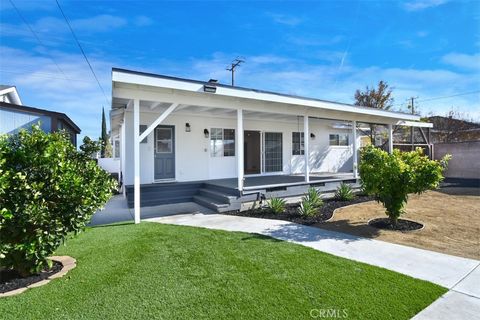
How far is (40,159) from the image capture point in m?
3.36

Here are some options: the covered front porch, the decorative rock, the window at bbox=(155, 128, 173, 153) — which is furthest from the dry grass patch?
the window at bbox=(155, 128, 173, 153)

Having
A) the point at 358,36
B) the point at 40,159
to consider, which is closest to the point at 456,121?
the point at 358,36

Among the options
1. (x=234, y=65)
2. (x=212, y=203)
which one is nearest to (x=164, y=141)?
(x=212, y=203)

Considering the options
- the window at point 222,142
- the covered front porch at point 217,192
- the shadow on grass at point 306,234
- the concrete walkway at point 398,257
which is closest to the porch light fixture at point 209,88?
the covered front porch at point 217,192

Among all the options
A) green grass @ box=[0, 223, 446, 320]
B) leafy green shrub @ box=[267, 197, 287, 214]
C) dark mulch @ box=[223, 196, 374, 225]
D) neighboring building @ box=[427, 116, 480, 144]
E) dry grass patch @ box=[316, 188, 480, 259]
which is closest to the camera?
green grass @ box=[0, 223, 446, 320]

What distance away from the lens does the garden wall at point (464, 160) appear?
12.2 meters

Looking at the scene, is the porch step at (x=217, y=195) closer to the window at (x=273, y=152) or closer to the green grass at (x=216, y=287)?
the green grass at (x=216, y=287)

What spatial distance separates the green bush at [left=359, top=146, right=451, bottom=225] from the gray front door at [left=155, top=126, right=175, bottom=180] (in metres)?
6.45

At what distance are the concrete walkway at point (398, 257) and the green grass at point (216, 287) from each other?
0.20m

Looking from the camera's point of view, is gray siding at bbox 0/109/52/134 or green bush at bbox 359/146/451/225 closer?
green bush at bbox 359/146/451/225

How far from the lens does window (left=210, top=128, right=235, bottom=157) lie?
10.6m

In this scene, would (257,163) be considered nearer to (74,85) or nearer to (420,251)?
(420,251)

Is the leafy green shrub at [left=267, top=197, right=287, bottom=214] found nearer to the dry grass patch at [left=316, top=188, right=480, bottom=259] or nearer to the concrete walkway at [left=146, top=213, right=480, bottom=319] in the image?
the concrete walkway at [left=146, top=213, right=480, bottom=319]

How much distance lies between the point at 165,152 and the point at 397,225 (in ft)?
24.4
